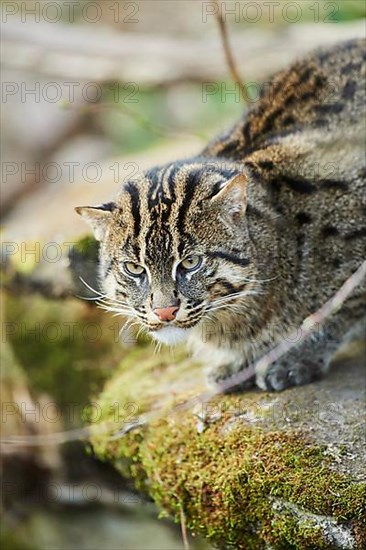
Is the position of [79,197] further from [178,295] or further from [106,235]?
[178,295]

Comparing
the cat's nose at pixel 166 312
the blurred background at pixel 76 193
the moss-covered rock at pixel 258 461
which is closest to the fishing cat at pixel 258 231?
the cat's nose at pixel 166 312

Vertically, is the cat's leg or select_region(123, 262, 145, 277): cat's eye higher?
select_region(123, 262, 145, 277): cat's eye

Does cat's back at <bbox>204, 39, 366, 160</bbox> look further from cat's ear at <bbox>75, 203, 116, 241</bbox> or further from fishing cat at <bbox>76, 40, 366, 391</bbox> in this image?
cat's ear at <bbox>75, 203, 116, 241</bbox>

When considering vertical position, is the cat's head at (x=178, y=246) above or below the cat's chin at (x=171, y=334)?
above

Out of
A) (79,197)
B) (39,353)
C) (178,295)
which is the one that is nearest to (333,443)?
(178,295)

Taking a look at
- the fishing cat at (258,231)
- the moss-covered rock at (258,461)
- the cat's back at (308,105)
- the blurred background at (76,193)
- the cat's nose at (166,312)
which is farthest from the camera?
the blurred background at (76,193)

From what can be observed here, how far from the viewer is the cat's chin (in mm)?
4672

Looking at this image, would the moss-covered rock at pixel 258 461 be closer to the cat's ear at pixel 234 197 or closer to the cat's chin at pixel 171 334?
the cat's chin at pixel 171 334

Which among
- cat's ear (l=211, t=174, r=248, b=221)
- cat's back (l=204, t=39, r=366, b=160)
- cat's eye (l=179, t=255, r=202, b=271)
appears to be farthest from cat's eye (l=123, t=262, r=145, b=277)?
cat's back (l=204, t=39, r=366, b=160)

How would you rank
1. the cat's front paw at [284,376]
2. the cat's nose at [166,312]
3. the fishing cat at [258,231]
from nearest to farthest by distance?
1. the cat's nose at [166,312]
2. the fishing cat at [258,231]
3. the cat's front paw at [284,376]

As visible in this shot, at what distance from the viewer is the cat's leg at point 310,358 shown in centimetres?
512

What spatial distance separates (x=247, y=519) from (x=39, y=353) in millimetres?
2720

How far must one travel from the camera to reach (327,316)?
5195mm

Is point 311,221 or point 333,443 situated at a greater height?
point 311,221
